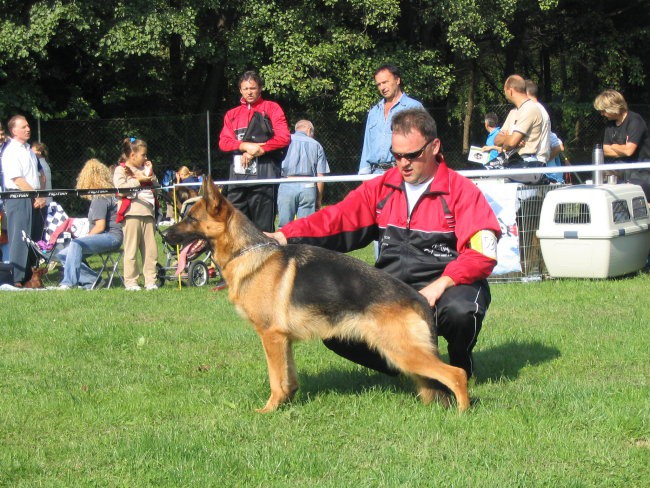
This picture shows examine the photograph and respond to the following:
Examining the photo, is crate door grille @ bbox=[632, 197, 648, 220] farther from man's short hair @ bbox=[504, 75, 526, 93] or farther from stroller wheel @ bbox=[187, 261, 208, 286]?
stroller wheel @ bbox=[187, 261, 208, 286]

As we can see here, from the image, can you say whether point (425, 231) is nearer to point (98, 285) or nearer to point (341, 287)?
point (341, 287)

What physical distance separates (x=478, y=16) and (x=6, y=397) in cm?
2057

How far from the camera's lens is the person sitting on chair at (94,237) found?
35.3 ft

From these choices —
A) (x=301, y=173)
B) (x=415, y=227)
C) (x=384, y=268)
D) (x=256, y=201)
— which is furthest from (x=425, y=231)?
(x=301, y=173)

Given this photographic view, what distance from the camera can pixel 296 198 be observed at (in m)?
11.6

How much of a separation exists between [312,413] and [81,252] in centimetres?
659

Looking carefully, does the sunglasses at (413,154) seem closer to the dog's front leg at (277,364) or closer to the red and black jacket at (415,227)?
the red and black jacket at (415,227)

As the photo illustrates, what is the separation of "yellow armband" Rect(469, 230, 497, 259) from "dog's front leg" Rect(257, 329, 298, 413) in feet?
4.07

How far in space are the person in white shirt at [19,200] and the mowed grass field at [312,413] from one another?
3.68 m

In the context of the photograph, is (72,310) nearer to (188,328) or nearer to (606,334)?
(188,328)

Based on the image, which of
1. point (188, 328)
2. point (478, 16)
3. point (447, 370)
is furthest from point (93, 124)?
point (447, 370)

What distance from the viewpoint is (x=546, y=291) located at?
9086 mm

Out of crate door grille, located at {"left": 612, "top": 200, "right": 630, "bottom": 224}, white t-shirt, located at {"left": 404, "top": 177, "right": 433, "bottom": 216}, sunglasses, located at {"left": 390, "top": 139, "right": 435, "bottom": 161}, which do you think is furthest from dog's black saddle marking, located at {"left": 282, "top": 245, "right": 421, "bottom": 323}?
crate door grille, located at {"left": 612, "top": 200, "right": 630, "bottom": 224}

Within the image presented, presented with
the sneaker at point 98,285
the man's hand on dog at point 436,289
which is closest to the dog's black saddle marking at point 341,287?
the man's hand on dog at point 436,289
